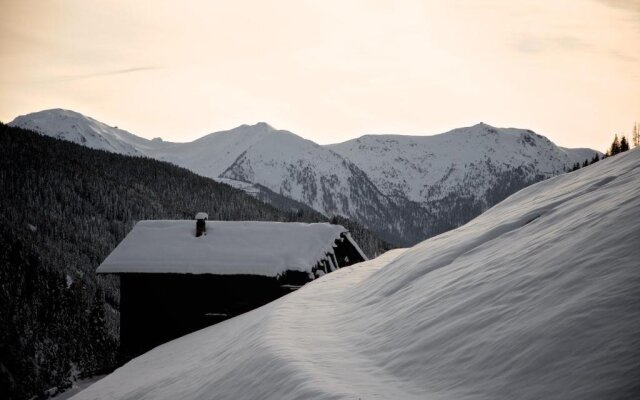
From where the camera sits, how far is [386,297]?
986cm

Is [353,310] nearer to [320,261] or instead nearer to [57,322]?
[320,261]

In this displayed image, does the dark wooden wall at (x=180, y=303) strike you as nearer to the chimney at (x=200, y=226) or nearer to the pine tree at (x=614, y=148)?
the chimney at (x=200, y=226)

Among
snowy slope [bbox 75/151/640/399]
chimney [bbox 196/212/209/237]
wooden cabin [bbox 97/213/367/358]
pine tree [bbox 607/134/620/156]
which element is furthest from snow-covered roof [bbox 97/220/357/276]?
pine tree [bbox 607/134/620/156]

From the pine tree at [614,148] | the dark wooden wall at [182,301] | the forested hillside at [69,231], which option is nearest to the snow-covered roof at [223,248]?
the dark wooden wall at [182,301]

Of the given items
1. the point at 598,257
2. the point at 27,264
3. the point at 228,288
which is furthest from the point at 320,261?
the point at 27,264

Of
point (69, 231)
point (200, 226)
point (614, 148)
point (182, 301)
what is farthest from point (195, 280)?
point (69, 231)

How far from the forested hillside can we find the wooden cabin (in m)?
6.57

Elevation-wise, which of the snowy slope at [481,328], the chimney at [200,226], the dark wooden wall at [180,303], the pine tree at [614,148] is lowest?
the dark wooden wall at [180,303]

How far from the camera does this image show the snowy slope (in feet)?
15.0

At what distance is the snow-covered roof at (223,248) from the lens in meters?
22.1

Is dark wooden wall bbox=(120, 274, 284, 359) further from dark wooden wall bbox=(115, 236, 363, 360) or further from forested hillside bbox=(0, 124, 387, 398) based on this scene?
forested hillside bbox=(0, 124, 387, 398)

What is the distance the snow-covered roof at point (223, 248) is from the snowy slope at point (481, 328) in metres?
10.5

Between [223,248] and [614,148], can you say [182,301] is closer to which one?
[223,248]

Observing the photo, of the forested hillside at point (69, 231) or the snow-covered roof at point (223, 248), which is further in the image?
the forested hillside at point (69, 231)
